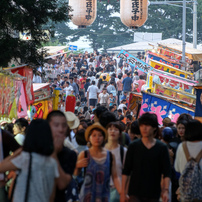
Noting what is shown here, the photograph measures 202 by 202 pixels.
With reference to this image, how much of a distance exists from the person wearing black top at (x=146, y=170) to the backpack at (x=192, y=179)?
1.32 ft

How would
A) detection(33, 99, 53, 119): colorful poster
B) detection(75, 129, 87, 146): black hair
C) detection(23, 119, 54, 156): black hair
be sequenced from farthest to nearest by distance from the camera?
detection(33, 99, 53, 119): colorful poster → detection(75, 129, 87, 146): black hair → detection(23, 119, 54, 156): black hair

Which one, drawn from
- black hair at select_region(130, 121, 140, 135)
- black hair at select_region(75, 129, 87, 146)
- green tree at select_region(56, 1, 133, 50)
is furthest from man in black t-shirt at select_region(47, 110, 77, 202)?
green tree at select_region(56, 1, 133, 50)

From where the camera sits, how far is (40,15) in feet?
36.7

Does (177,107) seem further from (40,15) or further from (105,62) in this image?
(105,62)

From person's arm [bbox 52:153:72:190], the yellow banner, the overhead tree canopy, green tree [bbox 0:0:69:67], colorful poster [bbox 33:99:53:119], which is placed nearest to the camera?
person's arm [bbox 52:153:72:190]

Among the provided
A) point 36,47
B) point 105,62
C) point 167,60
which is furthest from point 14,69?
point 105,62

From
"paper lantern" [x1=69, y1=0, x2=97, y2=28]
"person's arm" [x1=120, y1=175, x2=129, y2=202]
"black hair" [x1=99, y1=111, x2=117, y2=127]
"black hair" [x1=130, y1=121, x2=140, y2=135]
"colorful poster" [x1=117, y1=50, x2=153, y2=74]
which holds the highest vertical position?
"paper lantern" [x1=69, y1=0, x2=97, y2=28]

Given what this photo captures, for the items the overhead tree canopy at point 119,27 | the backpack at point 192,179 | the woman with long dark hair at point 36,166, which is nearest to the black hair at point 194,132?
the backpack at point 192,179

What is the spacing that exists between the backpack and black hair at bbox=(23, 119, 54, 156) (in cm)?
239

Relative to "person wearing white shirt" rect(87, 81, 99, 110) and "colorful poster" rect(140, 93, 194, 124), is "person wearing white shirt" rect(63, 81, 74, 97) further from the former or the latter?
"colorful poster" rect(140, 93, 194, 124)

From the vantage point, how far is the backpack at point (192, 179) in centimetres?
→ 554

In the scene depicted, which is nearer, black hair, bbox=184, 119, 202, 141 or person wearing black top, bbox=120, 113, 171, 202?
person wearing black top, bbox=120, 113, 171, 202

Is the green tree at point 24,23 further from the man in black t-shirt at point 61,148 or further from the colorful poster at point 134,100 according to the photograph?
the man in black t-shirt at point 61,148

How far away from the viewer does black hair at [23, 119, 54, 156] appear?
11.7ft
